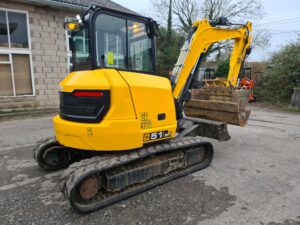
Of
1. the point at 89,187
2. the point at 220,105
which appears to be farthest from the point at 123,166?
the point at 220,105

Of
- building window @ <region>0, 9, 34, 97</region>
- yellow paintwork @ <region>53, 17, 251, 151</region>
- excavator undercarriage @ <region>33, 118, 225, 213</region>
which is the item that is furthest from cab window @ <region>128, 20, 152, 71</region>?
building window @ <region>0, 9, 34, 97</region>

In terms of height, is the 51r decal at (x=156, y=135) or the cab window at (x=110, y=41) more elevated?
the cab window at (x=110, y=41)

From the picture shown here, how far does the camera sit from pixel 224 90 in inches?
200

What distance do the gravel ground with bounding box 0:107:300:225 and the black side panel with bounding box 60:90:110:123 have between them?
3.72 ft

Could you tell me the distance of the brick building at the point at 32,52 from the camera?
862 cm

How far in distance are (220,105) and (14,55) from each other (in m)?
7.98

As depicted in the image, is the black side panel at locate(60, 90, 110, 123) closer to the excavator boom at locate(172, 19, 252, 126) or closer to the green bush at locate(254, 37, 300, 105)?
the excavator boom at locate(172, 19, 252, 126)

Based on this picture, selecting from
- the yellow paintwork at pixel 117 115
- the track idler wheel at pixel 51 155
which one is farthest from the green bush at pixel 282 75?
the track idler wheel at pixel 51 155

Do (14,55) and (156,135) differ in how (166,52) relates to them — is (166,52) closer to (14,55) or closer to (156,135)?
(14,55)

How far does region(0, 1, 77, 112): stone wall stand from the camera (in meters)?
8.99

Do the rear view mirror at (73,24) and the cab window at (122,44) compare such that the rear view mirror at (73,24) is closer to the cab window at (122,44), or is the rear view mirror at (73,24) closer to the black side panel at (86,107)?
the cab window at (122,44)

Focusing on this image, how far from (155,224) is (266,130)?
18.0 ft

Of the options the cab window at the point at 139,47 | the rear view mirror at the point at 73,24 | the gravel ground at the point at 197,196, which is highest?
the rear view mirror at the point at 73,24

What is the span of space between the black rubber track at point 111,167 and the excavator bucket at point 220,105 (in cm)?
128
